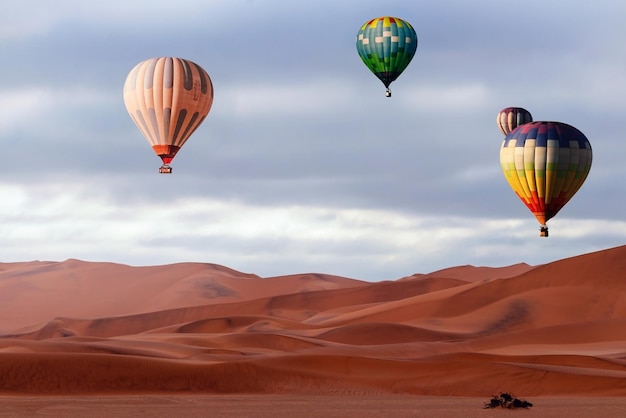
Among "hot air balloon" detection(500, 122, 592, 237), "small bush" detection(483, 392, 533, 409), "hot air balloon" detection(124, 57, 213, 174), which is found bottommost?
"small bush" detection(483, 392, 533, 409)

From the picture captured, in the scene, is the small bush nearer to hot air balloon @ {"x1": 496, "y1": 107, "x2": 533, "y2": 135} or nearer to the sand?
the sand

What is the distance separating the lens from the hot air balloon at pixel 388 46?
6181cm

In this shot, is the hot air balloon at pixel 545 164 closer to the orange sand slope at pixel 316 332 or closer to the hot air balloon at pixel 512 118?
the orange sand slope at pixel 316 332

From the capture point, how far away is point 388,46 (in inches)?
2432

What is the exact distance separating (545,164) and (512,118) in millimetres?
28520

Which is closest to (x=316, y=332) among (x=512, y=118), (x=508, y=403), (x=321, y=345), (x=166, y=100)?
(x=321, y=345)

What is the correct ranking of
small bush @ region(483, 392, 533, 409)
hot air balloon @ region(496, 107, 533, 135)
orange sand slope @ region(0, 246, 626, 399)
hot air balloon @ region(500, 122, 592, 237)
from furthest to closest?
1. hot air balloon @ region(496, 107, 533, 135)
2. hot air balloon @ region(500, 122, 592, 237)
3. orange sand slope @ region(0, 246, 626, 399)
4. small bush @ region(483, 392, 533, 409)

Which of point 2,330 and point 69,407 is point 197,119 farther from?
point 2,330

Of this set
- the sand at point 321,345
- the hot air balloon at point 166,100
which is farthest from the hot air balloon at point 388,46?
the sand at point 321,345

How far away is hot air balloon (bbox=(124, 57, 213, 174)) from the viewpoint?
53.2 metres

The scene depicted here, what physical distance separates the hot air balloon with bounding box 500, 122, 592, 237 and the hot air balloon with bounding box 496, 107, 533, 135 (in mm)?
26269

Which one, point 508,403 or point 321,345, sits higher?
point 321,345

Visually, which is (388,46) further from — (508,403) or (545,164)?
(508,403)

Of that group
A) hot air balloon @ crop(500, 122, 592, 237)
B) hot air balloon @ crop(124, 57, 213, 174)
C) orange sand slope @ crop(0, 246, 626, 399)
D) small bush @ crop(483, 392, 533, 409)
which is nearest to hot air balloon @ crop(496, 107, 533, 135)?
orange sand slope @ crop(0, 246, 626, 399)
